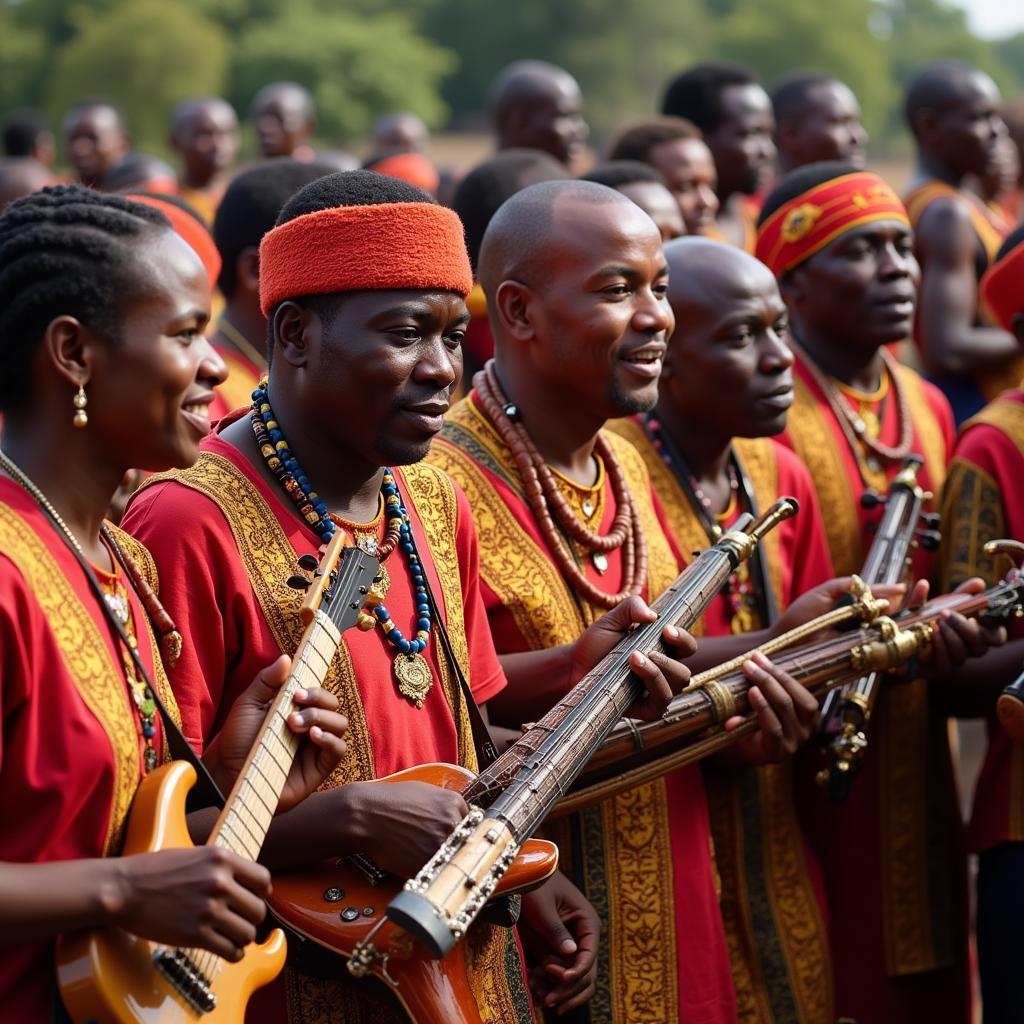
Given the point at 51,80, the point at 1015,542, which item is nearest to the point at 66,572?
the point at 1015,542

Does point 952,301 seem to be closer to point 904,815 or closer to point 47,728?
point 904,815

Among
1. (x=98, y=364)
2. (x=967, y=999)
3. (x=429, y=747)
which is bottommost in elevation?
(x=967, y=999)

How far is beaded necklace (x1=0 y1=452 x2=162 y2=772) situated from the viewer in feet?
9.28

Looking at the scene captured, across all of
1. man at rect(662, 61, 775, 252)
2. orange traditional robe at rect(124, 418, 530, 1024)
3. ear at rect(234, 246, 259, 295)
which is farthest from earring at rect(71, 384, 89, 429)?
man at rect(662, 61, 775, 252)

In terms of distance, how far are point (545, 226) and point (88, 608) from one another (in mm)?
1936

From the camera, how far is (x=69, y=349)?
111 inches

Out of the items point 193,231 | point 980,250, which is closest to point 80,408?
point 193,231

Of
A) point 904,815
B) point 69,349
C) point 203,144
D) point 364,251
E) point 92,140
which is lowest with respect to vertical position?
point 904,815

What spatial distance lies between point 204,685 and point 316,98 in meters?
61.6

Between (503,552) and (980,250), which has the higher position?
(980,250)

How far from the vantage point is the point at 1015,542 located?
14.6ft

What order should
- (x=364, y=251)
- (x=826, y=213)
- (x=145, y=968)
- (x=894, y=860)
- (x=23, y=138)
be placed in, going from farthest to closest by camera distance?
(x=23, y=138)
(x=826, y=213)
(x=894, y=860)
(x=364, y=251)
(x=145, y=968)

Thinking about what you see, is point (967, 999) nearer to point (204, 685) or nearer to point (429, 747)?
point (429, 747)

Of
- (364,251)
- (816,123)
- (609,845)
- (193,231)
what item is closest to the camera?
(364,251)
